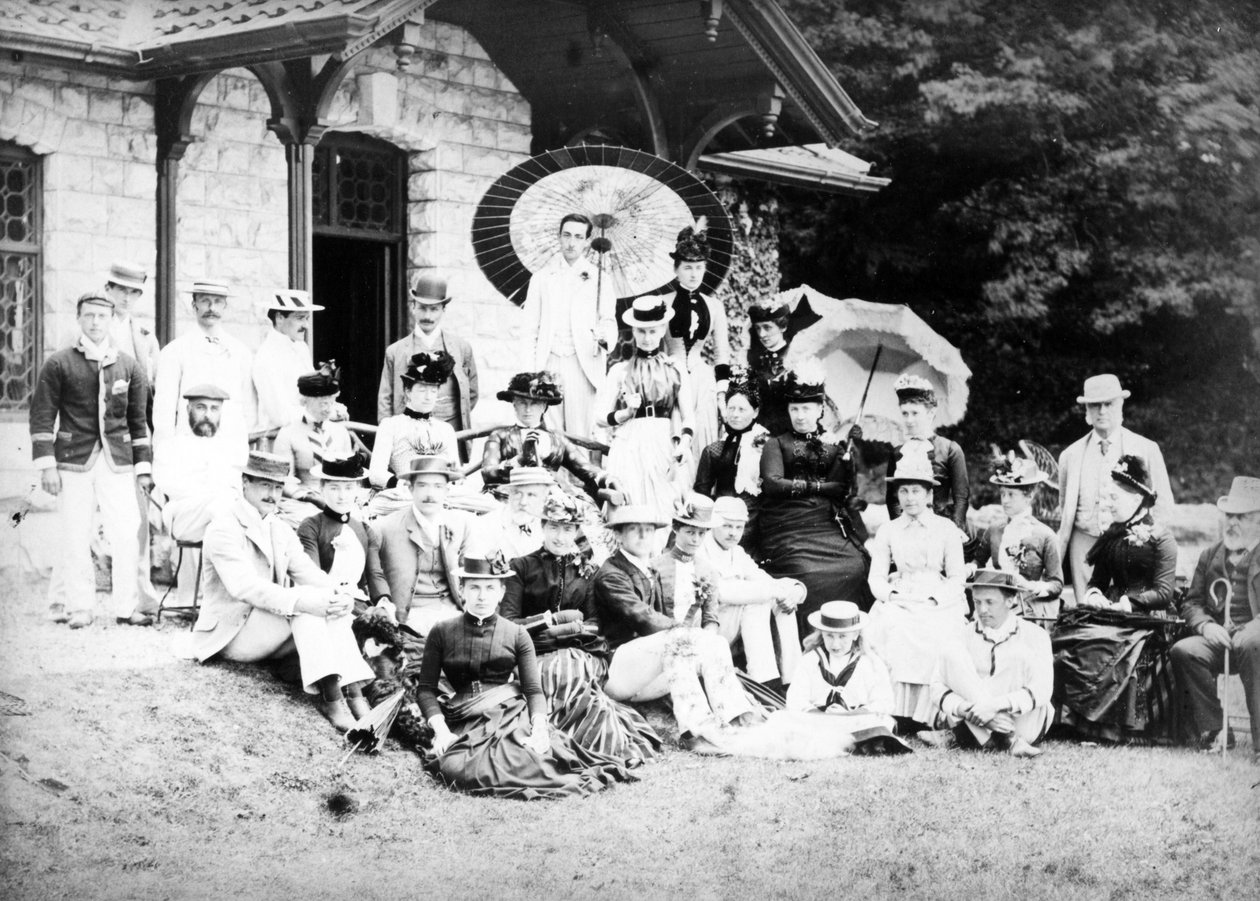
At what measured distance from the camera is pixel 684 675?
774 centimetres

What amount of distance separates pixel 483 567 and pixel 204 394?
1.61 m

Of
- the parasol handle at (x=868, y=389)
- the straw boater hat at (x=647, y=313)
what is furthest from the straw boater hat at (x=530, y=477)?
the parasol handle at (x=868, y=389)

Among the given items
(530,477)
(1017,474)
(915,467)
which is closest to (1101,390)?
(1017,474)

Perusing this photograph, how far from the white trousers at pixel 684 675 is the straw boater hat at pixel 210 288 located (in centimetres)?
263

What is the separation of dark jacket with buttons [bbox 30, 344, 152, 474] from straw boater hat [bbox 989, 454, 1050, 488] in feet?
14.1

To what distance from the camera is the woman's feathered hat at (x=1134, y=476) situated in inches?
345

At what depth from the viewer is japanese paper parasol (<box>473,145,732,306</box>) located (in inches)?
357

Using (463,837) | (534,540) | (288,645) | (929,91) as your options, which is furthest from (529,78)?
(463,837)

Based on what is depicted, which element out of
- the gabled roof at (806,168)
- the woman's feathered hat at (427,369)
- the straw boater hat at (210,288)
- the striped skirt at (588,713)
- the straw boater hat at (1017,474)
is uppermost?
the gabled roof at (806,168)

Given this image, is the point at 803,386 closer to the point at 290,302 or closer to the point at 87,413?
the point at 290,302

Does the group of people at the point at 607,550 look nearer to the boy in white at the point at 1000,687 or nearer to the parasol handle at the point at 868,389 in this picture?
the boy in white at the point at 1000,687

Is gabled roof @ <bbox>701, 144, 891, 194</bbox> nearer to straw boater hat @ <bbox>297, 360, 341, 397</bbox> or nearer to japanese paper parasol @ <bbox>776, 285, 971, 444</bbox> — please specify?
japanese paper parasol @ <bbox>776, 285, 971, 444</bbox>

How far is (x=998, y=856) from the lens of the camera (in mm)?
7844

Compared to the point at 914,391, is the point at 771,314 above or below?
above
